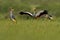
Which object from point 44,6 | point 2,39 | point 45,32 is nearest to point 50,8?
point 44,6

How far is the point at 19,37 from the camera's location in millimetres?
8594

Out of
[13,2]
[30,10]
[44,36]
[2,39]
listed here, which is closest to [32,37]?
[44,36]

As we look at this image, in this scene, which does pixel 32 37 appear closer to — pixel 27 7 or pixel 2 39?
pixel 2 39

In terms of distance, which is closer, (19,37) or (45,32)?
(19,37)

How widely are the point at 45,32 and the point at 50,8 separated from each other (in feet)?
18.9

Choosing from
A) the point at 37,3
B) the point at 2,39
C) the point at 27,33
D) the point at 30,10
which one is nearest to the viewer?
the point at 2,39

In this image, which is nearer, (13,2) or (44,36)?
(44,36)

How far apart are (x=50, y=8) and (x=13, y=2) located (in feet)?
6.64

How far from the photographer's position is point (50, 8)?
Answer: 49.4 ft

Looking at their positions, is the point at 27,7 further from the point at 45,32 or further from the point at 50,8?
the point at 45,32

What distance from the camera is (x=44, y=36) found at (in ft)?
28.6

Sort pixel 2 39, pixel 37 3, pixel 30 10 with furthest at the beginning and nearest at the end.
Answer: pixel 37 3 → pixel 30 10 → pixel 2 39

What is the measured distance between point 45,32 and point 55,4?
619cm

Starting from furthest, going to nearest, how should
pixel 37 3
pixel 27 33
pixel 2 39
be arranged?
pixel 37 3, pixel 27 33, pixel 2 39
